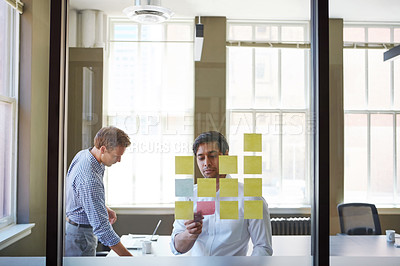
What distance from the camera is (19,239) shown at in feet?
7.44

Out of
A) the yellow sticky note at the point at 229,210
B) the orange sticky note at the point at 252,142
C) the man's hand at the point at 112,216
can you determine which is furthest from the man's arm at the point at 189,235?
the orange sticky note at the point at 252,142

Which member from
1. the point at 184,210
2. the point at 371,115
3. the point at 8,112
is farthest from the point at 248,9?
the point at 8,112

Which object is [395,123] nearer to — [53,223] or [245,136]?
[245,136]

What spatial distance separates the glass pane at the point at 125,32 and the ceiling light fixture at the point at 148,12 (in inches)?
2.0

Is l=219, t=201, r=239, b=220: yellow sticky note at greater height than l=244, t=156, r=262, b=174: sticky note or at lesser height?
lesser

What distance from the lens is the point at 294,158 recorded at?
2.26m

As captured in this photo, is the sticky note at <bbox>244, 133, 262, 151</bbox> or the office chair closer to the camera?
the sticky note at <bbox>244, 133, 262, 151</bbox>

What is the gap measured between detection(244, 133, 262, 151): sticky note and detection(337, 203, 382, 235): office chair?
0.63 metres

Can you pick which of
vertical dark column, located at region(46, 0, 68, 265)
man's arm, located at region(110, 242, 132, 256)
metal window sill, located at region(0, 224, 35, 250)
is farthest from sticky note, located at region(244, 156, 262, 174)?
metal window sill, located at region(0, 224, 35, 250)

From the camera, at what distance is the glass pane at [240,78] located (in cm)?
226

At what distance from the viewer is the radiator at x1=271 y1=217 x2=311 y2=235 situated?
2207 millimetres

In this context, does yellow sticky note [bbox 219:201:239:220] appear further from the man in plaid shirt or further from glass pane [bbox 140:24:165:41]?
glass pane [bbox 140:24:165:41]

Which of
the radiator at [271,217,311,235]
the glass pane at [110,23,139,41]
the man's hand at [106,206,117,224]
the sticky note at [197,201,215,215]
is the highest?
the glass pane at [110,23,139,41]

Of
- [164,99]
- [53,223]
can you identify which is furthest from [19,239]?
[164,99]
